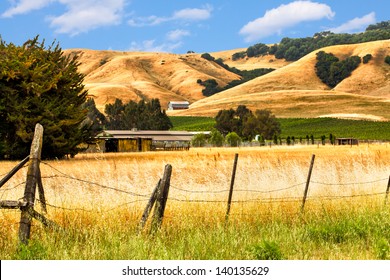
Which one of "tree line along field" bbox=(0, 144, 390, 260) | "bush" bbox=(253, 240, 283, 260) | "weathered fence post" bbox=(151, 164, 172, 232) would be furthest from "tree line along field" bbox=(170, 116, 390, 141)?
"bush" bbox=(253, 240, 283, 260)

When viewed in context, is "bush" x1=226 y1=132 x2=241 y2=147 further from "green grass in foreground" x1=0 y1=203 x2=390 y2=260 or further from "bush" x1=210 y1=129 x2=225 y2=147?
"green grass in foreground" x1=0 y1=203 x2=390 y2=260

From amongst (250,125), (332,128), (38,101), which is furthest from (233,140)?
(38,101)

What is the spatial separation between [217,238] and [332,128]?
131709mm

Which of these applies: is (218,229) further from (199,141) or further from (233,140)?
(199,141)

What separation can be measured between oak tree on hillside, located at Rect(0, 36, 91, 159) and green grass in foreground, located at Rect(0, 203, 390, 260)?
36.8 m

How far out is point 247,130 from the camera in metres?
112

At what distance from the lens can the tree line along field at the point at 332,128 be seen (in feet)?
401

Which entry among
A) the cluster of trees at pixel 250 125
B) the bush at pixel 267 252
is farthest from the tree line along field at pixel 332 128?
the bush at pixel 267 252

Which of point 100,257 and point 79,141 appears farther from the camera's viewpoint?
point 79,141

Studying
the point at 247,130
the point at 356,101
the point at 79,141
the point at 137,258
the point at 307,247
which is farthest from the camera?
the point at 356,101

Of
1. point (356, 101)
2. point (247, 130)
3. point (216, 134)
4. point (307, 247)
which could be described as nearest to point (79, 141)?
point (307, 247)

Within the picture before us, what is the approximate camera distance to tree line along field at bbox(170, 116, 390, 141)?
122 metres
